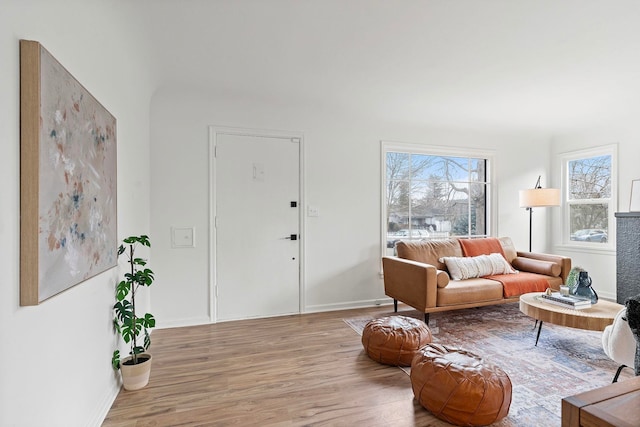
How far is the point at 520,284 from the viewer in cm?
362

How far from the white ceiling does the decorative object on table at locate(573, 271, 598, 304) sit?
1.81 m

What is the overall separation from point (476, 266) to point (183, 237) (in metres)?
3.30

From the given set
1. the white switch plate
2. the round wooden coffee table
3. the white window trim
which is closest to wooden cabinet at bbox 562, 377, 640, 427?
the round wooden coffee table

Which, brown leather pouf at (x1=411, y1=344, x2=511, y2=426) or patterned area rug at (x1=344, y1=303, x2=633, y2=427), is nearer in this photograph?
brown leather pouf at (x1=411, y1=344, x2=511, y2=426)

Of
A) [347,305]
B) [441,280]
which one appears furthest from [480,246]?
[347,305]

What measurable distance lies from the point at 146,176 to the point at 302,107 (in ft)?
6.10

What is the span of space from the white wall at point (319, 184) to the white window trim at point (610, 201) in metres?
0.28

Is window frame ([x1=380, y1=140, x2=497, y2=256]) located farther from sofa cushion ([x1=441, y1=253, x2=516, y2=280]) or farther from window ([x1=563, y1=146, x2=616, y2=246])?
window ([x1=563, y1=146, x2=616, y2=246])

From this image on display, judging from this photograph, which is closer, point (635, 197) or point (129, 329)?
point (129, 329)

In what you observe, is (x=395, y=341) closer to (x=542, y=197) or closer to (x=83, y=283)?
(x=83, y=283)

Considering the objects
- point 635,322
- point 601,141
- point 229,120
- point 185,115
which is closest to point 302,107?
point 229,120

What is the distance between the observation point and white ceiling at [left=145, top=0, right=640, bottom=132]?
205 centimetres

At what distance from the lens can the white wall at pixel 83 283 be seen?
1052mm

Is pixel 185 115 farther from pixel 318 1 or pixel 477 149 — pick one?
pixel 477 149
